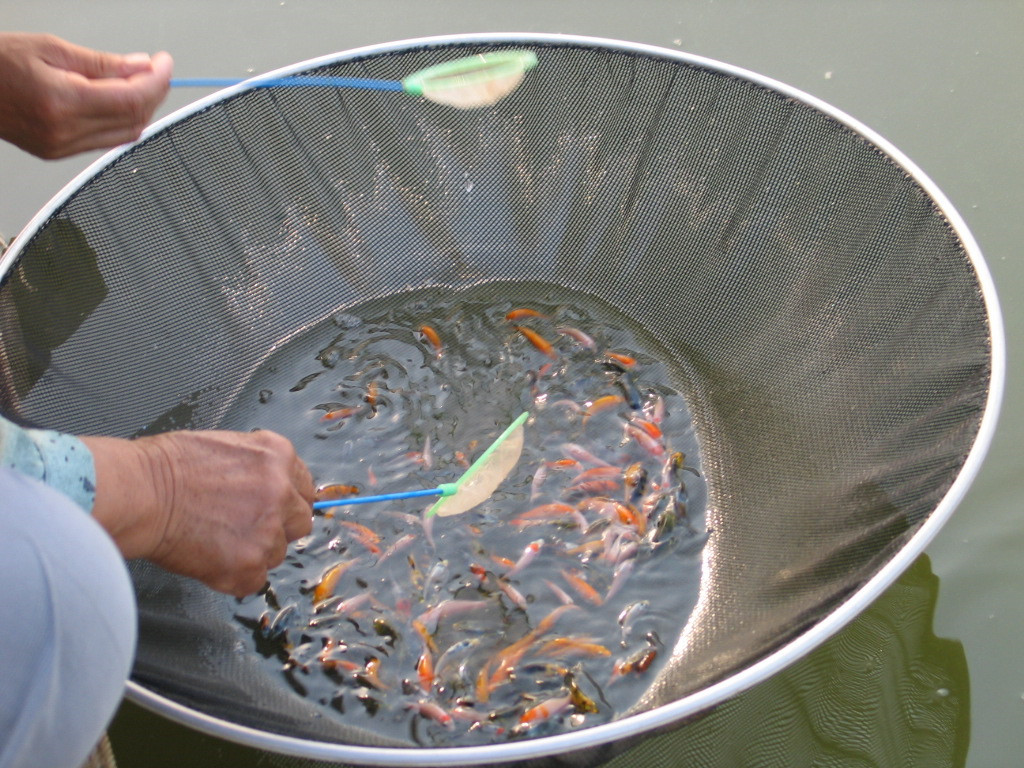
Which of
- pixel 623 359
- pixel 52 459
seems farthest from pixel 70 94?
pixel 623 359

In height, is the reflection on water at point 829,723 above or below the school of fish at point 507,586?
below

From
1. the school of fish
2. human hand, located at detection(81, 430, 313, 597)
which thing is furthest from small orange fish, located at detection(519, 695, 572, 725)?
human hand, located at detection(81, 430, 313, 597)

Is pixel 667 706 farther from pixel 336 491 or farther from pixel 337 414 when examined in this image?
pixel 337 414

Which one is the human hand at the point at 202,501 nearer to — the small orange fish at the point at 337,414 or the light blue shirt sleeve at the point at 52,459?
the light blue shirt sleeve at the point at 52,459

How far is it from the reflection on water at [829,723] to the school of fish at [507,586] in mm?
147

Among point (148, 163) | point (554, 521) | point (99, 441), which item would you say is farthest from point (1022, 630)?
point (148, 163)

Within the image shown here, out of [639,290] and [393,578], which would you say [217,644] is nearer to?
[393,578]

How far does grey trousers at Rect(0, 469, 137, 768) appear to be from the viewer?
833 millimetres

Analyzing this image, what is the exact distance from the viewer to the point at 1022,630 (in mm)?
1664

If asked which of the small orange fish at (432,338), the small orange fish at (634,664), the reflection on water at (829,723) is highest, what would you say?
the small orange fish at (432,338)

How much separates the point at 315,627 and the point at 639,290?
3.21ft

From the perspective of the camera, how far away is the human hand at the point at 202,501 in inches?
43.8

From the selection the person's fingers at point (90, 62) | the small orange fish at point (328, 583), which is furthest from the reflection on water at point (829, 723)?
the person's fingers at point (90, 62)

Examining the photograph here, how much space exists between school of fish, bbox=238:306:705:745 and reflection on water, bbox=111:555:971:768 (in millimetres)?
147
